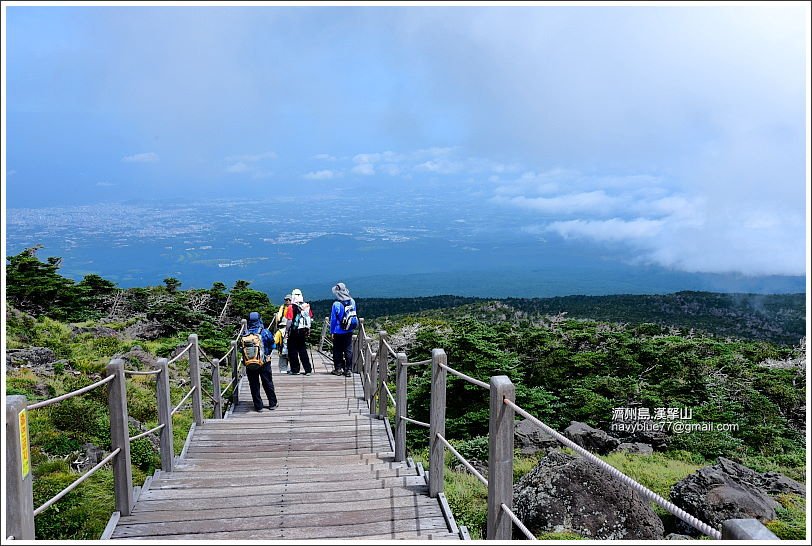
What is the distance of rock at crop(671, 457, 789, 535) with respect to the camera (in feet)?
22.3

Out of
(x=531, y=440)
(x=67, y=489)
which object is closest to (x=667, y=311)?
(x=531, y=440)

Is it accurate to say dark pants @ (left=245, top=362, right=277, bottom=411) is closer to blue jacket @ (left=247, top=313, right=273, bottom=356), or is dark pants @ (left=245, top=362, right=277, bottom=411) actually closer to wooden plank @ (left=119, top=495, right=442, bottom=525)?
blue jacket @ (left=247, top=313, right=273, bottom=356)

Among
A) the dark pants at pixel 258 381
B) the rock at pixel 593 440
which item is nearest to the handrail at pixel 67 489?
→ the dark pants at pixel 258 381

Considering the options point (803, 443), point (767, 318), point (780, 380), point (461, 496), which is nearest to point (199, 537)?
point (461, 496)

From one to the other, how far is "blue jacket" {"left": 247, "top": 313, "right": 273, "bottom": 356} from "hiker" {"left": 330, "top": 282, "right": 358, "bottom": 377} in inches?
63.0

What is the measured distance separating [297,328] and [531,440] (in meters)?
5.37

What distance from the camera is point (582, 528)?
18.9 feet

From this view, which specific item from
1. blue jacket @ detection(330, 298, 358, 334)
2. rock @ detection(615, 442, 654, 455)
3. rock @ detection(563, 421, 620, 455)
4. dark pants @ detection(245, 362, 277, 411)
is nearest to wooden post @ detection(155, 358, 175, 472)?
dark pants @ detection(245, 362, 277, 411)

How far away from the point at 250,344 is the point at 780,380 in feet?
53.9

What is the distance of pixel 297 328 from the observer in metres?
10.3

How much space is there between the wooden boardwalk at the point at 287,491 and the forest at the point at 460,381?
1.25 meters

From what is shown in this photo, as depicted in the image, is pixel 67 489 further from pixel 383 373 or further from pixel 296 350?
pixel 296 350

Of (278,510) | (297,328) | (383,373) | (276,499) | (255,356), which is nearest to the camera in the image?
(278,510)

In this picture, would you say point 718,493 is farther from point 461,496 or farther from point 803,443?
point 803,443
